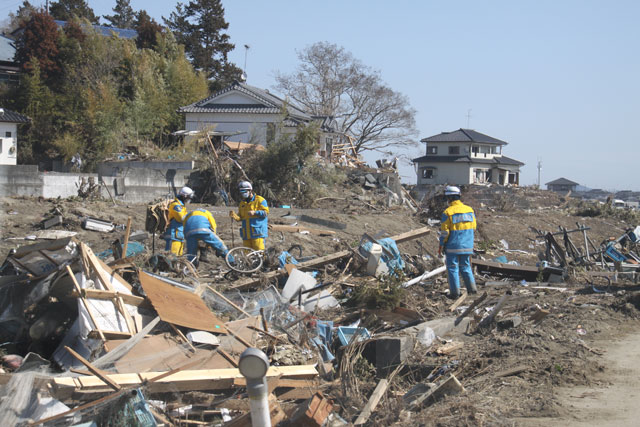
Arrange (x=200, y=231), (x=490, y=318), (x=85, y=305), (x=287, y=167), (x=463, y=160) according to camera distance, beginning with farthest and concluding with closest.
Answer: (x=463, y=160)
(x=287, y=167)
(x=200, y=231)
(x=490, y=318)
(x=85, y=305)

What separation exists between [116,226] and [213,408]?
875 cm

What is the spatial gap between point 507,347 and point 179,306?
3.40 metres

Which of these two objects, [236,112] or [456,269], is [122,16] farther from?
[456,269]

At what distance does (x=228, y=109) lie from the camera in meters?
30.8

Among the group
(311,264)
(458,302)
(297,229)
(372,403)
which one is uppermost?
(297,229)

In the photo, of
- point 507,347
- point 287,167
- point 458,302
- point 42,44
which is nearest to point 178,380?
point 507,347

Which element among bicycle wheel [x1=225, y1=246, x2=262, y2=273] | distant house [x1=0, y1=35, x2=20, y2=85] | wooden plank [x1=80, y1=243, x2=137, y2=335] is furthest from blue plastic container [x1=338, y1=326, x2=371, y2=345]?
distant house [x1=0, y1=35, x2=20, y2=85]

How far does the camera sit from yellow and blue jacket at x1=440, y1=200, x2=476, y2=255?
893 centimetres

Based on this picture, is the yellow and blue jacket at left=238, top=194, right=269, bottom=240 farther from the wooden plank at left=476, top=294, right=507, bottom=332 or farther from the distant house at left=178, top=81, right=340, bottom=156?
the distant house at left=178, top=81, right=340, bottom=156

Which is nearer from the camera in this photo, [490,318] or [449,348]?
[449,348]

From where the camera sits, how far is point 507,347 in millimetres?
6492

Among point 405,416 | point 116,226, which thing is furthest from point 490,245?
point 405,416

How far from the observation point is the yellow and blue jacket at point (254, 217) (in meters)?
9.94

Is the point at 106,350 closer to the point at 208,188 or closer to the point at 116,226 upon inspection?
the point at 116,226
